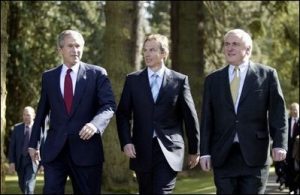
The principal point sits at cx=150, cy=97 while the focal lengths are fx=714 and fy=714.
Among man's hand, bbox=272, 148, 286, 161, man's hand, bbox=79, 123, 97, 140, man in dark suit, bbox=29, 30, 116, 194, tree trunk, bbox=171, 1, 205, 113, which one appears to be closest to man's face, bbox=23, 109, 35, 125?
man in dark suit, bbox=29, 30, 116, 194

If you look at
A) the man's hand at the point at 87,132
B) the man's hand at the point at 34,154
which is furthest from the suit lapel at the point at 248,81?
the man's hand at the point at 34,154

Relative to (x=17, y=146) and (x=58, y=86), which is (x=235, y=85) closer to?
(x=58, y=86)

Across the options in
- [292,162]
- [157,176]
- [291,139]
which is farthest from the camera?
[292,162]

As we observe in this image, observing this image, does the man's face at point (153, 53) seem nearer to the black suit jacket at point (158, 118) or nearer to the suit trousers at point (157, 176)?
the black suit jacket at point (158, 118)

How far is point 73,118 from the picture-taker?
25.8 feet

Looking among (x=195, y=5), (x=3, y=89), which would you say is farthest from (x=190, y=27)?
(x=3, y=89)

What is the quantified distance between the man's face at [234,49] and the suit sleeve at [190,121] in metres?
0.82

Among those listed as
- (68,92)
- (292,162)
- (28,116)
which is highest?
(68,92)

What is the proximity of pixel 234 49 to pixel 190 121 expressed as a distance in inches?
43.3

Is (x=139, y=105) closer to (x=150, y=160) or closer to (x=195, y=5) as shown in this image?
(x=150, y=160)

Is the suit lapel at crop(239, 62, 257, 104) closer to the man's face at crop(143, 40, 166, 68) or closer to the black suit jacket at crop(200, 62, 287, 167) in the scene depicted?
the black suit jacket at crop(200, 62, 287, 167)

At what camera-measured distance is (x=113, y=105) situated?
793 cm

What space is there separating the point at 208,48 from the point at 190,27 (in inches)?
43.7

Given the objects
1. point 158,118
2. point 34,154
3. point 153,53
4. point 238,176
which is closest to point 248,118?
point 238,176
